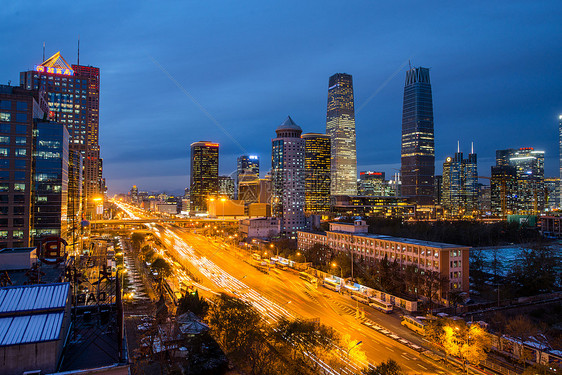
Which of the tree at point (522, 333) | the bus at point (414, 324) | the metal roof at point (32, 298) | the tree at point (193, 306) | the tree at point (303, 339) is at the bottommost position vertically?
the bus at point (414, 324)

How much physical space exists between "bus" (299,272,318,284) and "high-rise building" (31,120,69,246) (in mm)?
34575

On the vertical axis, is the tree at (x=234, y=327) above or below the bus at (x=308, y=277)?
above

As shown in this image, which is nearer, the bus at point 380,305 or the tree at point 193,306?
the tree at point 193,306

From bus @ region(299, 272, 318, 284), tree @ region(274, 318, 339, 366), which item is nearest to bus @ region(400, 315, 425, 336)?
tree @ region(274, 318, 339, 366)

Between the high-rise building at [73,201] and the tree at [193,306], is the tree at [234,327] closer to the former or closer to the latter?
the tree at [193,306]

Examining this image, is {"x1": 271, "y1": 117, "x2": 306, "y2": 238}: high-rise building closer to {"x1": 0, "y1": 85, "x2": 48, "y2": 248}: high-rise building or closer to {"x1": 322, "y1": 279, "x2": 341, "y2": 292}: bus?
{"x1": 322, "y1": 279, "x2": 341, "y2": 292}: bus

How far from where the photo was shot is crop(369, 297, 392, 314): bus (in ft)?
118

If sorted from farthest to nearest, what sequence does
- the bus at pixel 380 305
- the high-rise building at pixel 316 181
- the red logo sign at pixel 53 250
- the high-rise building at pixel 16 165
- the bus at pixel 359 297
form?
1. the high-rise building at pixel 316 181
2. the high-rise building at pixel 16 165
3. the bus at pixel 359 297
4. the bus at pixel 380 305
5. the red logo sign at pixel 53 250

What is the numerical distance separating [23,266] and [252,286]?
89.2 feet

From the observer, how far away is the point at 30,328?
11.8m

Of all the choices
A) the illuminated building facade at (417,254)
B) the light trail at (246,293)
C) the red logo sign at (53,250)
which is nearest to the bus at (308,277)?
the illuminated building facade at (417,254)

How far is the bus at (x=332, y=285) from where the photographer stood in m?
44.7

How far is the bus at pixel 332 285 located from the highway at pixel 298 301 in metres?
1.07

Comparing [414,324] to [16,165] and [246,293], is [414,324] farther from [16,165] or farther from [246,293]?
[16,165]
